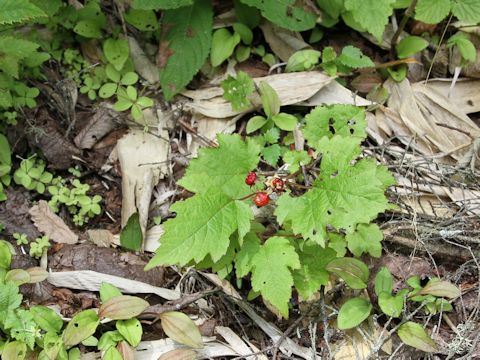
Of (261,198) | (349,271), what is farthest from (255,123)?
(349,271)

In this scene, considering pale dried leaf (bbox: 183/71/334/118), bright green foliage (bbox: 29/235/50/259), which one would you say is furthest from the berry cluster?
bright green foliage (bbox: 29/235/50/259)

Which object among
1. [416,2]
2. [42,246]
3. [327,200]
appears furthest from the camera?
[416,2]

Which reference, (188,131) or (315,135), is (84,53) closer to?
(188,131)

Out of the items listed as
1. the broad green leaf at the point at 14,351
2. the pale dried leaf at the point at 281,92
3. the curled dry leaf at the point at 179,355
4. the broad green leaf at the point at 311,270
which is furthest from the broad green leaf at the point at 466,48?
the broad green leaf at the point at 14,351

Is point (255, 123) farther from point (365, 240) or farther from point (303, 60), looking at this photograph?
point (365, 240)

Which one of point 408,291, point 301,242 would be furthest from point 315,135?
point 408,291

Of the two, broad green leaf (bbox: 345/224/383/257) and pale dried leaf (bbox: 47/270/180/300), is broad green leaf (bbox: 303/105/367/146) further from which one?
pale dried leaf (bbox: 47/270/180/300)
